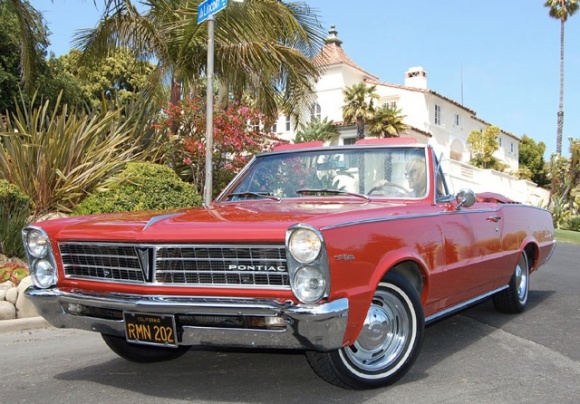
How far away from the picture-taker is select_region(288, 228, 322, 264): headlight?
10.7ft

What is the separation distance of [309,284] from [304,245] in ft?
0.68

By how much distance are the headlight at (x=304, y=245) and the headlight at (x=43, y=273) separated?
170 cm

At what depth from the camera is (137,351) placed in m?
4.53

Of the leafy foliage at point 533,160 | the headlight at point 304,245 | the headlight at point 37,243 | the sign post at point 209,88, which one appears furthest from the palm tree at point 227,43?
the leafy foliage at point 533,160

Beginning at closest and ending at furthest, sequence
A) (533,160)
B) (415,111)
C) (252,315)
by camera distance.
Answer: (252,315) → (415,111) → (533,160)

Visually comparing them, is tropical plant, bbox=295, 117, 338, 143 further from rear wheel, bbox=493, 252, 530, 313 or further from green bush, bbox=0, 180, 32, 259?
rear wheel, bbox=493, 252, 530, 313

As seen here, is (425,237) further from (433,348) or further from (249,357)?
(249,357)

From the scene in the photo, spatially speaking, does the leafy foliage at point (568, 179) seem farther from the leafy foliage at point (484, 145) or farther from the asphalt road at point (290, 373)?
the asphalt road at point (290, 373)

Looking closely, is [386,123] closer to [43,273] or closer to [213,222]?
[43,273]

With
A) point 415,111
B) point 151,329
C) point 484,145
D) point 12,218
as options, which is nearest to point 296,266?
point 151,329

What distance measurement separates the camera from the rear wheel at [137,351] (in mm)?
4477

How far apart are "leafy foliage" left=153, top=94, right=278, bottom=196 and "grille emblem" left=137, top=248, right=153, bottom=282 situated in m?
9.00

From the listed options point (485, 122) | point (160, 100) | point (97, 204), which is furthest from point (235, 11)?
point (485, 122)

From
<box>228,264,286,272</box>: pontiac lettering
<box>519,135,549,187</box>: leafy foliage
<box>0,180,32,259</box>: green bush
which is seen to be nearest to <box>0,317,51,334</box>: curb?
<box>0,180,32,259</box>: green bush
